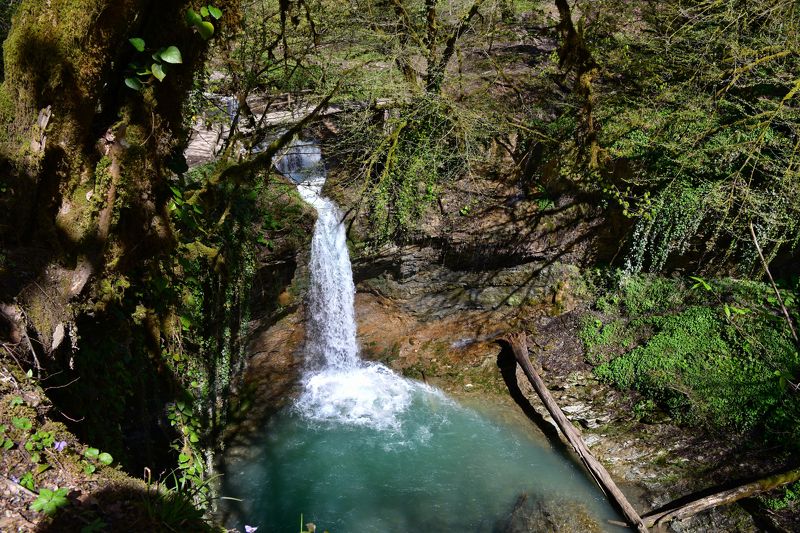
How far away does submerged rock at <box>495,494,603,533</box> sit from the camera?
516cm

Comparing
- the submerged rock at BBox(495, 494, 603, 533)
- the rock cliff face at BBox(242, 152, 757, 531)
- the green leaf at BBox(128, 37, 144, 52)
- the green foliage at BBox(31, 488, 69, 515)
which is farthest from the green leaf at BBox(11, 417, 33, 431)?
the rock cliff face at BBox(242, 152, 757, 531)

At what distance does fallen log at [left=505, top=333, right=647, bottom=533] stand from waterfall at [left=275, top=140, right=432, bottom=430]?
4.96 ft

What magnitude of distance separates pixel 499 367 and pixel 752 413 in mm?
3364

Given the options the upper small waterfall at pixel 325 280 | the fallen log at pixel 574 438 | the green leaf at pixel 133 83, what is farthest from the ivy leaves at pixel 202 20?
the fallen log at pixel 574 438

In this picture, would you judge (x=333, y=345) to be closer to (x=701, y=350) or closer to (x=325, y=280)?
(x=325, y=280)

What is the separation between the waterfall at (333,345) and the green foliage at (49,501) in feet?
17.8

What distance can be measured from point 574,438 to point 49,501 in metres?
5.98

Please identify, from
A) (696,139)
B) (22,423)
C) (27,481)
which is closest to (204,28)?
(22,423)

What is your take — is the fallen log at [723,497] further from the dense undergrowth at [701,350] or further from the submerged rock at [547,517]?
the submerged rock at [547,517]

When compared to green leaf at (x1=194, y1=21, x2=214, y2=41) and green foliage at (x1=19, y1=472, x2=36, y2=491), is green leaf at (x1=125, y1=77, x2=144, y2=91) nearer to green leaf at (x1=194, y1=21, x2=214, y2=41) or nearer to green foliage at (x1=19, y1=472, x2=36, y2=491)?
green leaf at (x1=194, y1=21, x2=214, y2=41)

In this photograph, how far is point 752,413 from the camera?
572 centimetres

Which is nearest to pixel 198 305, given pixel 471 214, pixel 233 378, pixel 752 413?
pixel 233 378

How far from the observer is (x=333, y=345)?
25.7 ft

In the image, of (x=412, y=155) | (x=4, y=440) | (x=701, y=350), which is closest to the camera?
(x=4, y=440)
